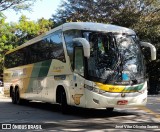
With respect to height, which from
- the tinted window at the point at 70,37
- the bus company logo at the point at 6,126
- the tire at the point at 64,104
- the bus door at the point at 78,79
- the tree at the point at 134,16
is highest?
the tree at the point at 134,16

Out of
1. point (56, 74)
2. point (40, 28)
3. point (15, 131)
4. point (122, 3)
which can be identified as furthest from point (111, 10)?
point (15, 131)

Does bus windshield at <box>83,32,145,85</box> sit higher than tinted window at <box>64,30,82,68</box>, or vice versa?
tinted window at <box>64,30,82,68</box>

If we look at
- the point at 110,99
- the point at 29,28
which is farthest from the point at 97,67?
the point at 29,28

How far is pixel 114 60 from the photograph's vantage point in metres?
12.8

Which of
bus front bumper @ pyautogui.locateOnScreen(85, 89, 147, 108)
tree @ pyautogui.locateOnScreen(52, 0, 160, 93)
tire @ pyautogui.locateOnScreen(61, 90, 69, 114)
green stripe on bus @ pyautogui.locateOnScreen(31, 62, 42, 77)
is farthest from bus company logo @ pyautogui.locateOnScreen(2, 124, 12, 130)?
tree @ pyautogui.locateOnScreen(52, 0, 160, 93)

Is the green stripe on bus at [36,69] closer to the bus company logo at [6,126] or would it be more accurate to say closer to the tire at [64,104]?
the tire at [64,104]

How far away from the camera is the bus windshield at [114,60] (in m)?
12.6

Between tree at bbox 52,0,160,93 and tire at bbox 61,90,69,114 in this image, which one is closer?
tire at bbox 61,90,69,114

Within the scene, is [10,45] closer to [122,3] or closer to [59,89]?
[122,3]

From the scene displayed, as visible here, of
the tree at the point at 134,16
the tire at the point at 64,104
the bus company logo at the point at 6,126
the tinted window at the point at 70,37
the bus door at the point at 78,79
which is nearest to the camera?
the bus company logo at the point at 6,126

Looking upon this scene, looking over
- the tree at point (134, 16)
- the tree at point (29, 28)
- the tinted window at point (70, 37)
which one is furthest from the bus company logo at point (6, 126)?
the tree at point (29, 28)

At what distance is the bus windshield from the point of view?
41.3 feet

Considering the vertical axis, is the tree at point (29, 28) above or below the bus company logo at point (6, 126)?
above

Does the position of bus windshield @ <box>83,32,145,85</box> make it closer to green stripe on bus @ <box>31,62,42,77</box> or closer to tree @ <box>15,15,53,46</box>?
green stripe on bus @ <box>31,62,42,77</box>
